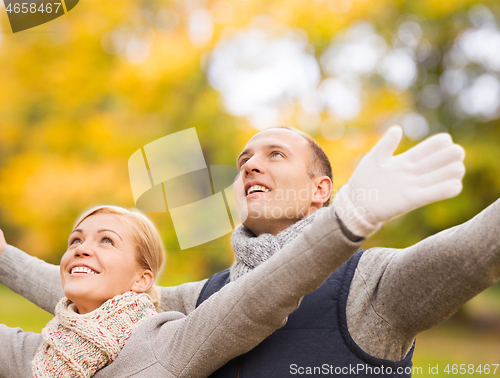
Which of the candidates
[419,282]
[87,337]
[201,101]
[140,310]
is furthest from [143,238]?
[201,101]

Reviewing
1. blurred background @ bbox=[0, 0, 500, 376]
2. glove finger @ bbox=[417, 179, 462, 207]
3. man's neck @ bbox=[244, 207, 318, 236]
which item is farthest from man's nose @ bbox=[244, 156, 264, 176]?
blurred background @ bbox=[0, 0, 500, 376]

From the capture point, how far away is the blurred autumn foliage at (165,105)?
463 centimetres

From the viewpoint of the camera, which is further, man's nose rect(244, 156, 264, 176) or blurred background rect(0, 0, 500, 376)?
blurred background rect(0, 0, 500, 376)

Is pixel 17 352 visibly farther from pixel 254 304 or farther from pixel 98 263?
pixel 254 304

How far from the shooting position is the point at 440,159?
916 mm

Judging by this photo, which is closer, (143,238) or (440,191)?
(440,191)

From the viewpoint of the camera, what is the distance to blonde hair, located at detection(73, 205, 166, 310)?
158 centimetres

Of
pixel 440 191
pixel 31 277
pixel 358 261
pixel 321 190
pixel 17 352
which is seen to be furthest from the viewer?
pixel 31 277

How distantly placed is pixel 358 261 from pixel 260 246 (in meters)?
0.31

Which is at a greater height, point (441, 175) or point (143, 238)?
point (441, 175)

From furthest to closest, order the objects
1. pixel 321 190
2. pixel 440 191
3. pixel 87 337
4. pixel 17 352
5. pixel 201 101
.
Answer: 1. pixel 201 101
2. pixel 321 190
3. pixel 17 352
4. pixel 87 337
5. pixel 440 191

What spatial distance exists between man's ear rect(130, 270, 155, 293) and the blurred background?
2866 mm

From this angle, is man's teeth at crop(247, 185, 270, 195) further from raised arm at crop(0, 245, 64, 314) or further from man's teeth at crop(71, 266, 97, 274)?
raised arm at crop(0, 245, 64, 314)

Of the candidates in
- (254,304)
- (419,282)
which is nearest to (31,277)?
(254,304)
